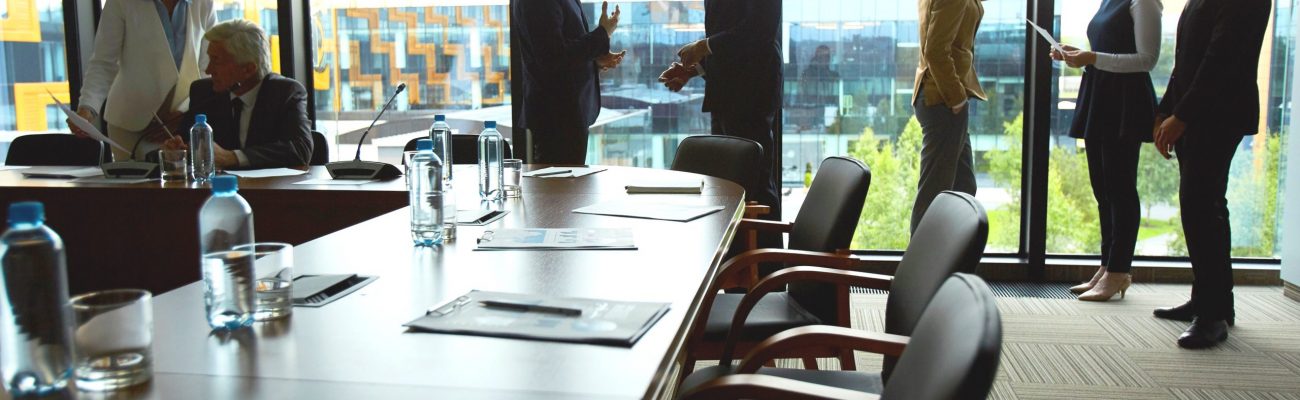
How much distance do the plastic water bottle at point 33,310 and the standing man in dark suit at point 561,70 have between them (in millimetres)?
3195

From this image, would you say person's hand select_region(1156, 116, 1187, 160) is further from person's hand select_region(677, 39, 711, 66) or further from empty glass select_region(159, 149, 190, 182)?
empty glass select_region(159, 149, 190, 182)

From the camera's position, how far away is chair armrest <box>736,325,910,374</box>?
5.13ft

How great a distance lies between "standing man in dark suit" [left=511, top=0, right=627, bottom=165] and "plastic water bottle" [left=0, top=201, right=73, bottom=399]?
320cm

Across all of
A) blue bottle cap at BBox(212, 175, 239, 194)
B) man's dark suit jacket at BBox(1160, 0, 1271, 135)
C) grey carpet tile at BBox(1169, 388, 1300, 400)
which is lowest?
grey carpet tile at BBox(1169, 388, 1300, 400)

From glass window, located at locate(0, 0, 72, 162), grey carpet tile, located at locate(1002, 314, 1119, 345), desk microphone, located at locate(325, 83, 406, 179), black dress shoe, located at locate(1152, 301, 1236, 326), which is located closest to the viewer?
desk microphone, located at locate(325, 83, 406, 179)

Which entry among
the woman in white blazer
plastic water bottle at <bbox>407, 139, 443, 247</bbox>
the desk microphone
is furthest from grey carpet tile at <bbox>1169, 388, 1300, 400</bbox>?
the woman in white blazer

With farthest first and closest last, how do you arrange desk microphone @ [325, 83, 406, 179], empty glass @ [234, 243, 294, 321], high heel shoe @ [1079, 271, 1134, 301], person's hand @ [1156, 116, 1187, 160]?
high heel shoe @ [1079, 271, 1134, 301] → person's hand @ [1156, 116, 1187, 160] → desk microphone @ [325, 83, 406, 179] → empty glass @ [234, 243, 294, 321]

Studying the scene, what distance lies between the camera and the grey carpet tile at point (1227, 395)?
9.81 ft

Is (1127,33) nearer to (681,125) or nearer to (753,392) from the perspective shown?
(681,125)

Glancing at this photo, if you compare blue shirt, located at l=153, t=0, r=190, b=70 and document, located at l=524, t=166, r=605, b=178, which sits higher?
blue shirt, located at l=153, t=0, r=190, b=70

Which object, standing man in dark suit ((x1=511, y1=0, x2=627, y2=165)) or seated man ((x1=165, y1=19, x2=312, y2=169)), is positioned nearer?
seated man ((x1=165, y1=19, x2=312, y2=169))

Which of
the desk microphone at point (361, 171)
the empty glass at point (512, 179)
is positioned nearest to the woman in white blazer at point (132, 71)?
the desk microphone at point (361, 171)

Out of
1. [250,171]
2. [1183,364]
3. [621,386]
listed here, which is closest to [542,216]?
[621,386]

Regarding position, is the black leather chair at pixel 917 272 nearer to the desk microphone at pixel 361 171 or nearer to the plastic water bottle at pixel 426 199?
the plastic water bottle at pixel 426 199
